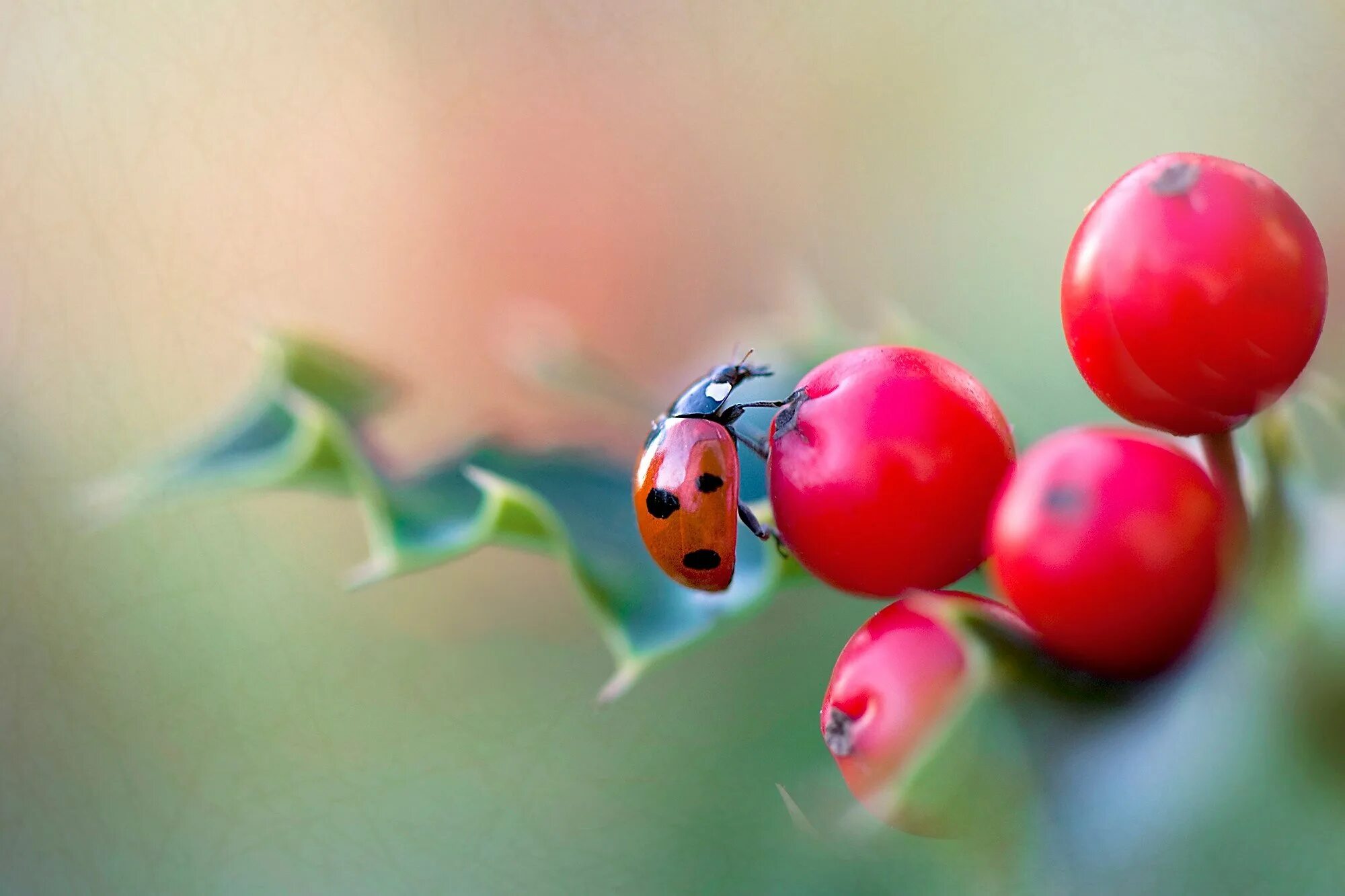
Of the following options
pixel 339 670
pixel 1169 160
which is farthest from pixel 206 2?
pixel 1169 160

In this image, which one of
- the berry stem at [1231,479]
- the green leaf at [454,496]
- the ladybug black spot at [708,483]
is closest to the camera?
the berry stem at [1231,479]

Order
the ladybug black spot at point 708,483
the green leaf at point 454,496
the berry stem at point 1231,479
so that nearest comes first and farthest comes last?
the berry stem at point 1231,479 → the green leaf at point 454,496 → the ladybug black spot at point 708,483

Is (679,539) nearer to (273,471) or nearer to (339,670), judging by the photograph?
(273,471)

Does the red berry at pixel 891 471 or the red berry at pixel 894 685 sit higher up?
the red berry at pixel 891 471

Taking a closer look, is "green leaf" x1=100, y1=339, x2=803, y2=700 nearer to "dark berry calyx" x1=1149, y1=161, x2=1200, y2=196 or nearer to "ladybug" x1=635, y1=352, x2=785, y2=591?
"ladybug" x1=635, y1=352, x2=785, y2=591

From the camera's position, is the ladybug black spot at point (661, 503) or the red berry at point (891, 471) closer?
the red berry at point (891, 471)

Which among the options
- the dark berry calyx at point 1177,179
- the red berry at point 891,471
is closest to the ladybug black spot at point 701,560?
the red berry at point 891,471

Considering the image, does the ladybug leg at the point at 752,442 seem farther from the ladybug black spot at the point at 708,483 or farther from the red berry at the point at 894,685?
the red berry at the point at 894,685
